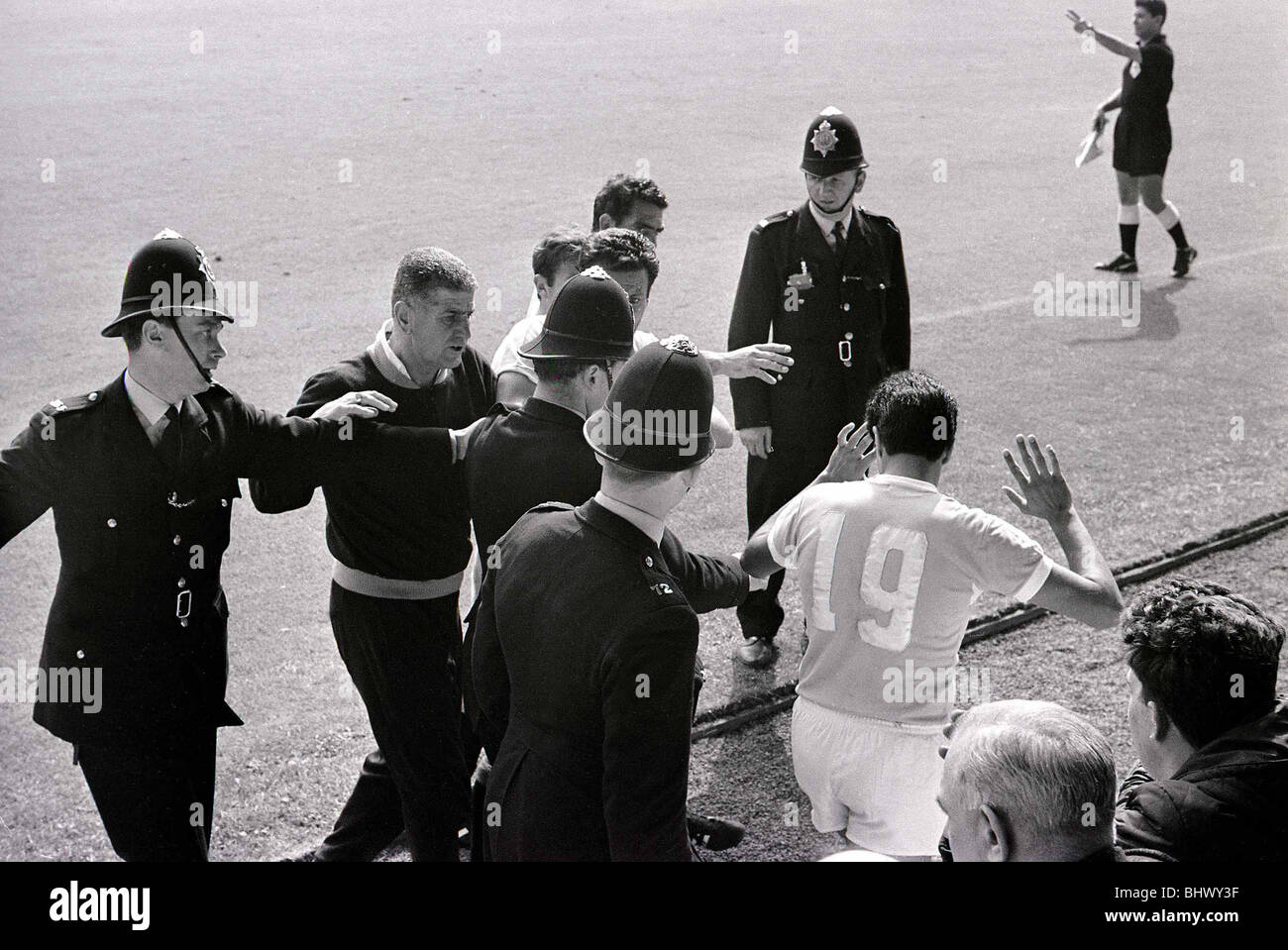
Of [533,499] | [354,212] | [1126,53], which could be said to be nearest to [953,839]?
[533,499]

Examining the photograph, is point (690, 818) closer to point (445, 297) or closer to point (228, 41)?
point (445, 297)

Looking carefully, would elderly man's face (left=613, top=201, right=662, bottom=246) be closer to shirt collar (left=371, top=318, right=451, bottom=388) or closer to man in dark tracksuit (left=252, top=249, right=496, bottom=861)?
man in dark tracksuit (left=252, top=249, right=496, bottom=861)

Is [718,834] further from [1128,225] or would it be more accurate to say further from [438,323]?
[1128,225]

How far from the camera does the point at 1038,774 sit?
2518 mm

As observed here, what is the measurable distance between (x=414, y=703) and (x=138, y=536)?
1.04m

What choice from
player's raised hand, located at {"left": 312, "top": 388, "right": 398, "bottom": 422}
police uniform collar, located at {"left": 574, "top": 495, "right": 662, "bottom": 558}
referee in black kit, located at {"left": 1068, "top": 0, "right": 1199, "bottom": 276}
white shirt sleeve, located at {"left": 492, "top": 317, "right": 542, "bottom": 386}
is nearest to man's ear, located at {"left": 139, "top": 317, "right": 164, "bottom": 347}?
player's raised hand, located at {"left": 312, "top": 388, "right": 398, "bottom": 422}

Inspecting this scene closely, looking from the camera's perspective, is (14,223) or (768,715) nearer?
(768,715)

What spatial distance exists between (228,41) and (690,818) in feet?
73.5

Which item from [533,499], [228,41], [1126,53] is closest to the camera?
[533,499]

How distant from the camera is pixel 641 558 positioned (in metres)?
2.96

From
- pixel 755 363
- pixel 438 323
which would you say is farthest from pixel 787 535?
pixel 438 323

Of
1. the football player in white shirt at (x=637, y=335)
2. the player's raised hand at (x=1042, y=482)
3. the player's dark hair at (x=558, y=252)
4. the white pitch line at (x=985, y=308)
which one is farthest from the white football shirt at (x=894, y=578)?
the white pitch line at (x=985, y=308)

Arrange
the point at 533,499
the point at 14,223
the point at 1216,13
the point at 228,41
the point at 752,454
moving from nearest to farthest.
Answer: the point at 533,499, the point at 752,454, the point at 14,223, the point at 228,41, the point at 1216,13

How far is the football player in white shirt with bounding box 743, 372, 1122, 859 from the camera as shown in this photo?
3.66m
